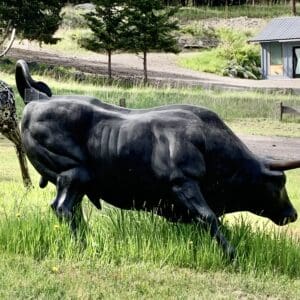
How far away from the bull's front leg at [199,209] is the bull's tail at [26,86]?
1556 millimetres

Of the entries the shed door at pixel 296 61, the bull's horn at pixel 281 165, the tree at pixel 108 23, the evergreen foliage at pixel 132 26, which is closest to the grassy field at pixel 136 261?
the bull's horn at pixel 281 165

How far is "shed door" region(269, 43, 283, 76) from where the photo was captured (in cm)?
4861

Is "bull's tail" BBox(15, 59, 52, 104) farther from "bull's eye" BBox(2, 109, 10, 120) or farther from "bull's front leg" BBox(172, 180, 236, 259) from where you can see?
"bull's eye" BBox(2, 109, 10, 120)

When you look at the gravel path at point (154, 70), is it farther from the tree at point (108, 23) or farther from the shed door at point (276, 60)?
the shed door at point (276, 60)

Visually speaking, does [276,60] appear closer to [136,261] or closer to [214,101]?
[214,101]

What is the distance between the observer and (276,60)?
49.1 meters

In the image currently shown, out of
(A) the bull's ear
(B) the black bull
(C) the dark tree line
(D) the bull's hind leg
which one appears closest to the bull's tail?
(B) the black bull

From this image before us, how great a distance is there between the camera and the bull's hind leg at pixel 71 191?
6.29 meters

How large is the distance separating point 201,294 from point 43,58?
38846mm

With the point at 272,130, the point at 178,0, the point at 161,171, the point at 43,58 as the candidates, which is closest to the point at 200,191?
the point at 161,171

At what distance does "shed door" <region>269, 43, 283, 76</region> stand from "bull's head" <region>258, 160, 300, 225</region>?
140ft

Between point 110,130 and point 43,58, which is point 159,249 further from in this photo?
point 43,58

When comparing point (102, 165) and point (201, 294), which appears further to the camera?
point (102, 165)

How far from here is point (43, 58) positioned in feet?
142
